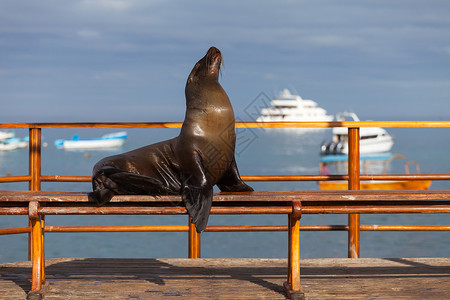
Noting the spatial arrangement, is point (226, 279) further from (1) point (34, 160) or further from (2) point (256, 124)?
(1) point (34, 160)

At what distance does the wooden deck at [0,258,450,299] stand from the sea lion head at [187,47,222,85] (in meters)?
1.08

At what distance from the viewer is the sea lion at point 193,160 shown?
2.86m

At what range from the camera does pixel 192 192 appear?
9.38ft

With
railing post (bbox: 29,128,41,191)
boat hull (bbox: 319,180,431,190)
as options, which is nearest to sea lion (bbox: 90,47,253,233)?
railing post (bbox: 29,128,41,191)

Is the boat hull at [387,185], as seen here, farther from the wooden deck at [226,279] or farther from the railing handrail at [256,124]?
the wooden deck at [226,279]

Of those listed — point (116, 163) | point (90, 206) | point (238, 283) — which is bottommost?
point (238, 283)

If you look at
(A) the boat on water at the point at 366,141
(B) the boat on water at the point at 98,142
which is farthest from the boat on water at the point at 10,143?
(A) the boat on water at the point at 366,141

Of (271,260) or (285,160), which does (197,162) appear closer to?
(271,260)

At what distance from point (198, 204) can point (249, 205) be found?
320mm

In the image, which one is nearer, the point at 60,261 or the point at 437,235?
the point at 60,261

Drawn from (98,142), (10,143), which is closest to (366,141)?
(98,142)

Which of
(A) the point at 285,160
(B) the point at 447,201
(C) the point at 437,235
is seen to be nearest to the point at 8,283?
(B) the point at 447,201

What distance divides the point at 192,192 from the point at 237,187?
0.35 metres

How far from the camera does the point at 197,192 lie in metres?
2.84
